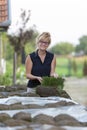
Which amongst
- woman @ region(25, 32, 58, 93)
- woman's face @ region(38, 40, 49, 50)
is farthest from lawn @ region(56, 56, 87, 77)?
woman's face @ region(38, 40, 49, 50)

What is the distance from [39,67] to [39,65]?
0.03m

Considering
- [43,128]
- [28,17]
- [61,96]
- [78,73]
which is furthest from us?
[78,73]

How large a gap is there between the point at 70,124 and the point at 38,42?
279 cm

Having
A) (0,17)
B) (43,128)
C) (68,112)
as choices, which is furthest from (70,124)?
(0,17)

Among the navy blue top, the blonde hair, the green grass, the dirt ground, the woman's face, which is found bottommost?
the green grass

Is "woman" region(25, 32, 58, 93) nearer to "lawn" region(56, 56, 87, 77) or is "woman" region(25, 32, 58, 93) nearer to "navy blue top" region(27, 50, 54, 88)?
"navy blue top" region(27, 50, 54, 88)

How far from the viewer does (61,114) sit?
5664mm

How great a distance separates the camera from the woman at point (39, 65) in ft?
25.9

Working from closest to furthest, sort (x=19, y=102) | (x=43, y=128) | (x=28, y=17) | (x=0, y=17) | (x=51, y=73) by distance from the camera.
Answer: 1. (x=43, y=128)
2. (x=19, y=102)
3. (x=51, y=73)
4. (x=0, y=17)
5. (x=28, y=17)

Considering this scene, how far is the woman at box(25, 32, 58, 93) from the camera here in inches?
310

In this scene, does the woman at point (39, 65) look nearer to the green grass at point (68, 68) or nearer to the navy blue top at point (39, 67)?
the navy blue top at point (39, 67)

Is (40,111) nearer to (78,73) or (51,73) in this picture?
(51,73)

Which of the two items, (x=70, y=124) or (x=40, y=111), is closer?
(x=70, y=124)

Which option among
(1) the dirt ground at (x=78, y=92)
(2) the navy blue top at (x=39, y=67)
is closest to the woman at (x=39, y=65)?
(2) the navy blue top at (x=39, y=67)
